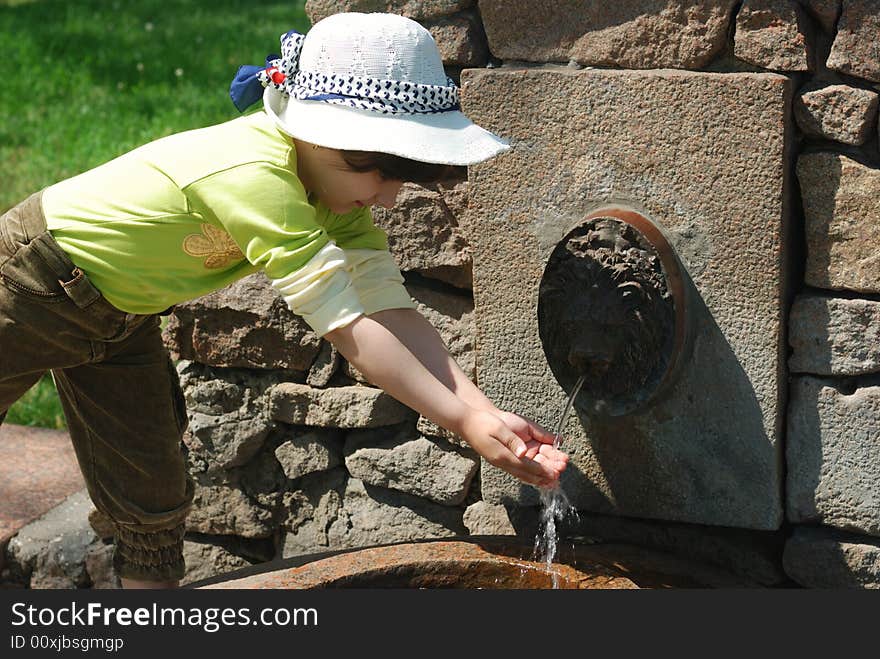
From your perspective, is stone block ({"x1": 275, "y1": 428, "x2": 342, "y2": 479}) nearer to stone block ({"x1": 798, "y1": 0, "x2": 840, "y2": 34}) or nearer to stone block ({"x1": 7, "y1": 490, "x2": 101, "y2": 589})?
stone block ({"x1": 7, "y1": 490, "x2": 101, "y2": 589})

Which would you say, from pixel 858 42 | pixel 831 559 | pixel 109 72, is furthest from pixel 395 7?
pixel 109 72

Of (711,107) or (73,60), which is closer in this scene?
(711,107)

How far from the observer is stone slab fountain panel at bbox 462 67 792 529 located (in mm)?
2236

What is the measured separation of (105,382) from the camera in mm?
2439

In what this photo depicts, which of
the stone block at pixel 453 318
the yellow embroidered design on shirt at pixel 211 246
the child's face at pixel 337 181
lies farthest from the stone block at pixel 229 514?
the child's face at pixel 337 181

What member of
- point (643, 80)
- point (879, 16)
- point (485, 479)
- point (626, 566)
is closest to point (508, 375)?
point (485, 479)

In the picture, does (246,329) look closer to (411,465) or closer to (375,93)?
(411,465)

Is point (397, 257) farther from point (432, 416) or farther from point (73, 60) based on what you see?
point (73, 60)

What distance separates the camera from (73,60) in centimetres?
625

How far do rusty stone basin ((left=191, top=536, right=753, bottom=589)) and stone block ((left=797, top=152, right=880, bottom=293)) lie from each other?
60cm

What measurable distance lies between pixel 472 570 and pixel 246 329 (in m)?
0.94

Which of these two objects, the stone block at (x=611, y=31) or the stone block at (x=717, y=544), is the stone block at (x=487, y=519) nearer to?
the stone block at (x=717, y=544)

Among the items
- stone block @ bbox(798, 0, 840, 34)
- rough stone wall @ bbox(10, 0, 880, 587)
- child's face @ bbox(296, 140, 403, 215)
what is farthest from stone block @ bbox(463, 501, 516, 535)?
stone block @ bbox(798, 0, 840, 34)

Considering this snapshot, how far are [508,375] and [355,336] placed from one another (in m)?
0.64
